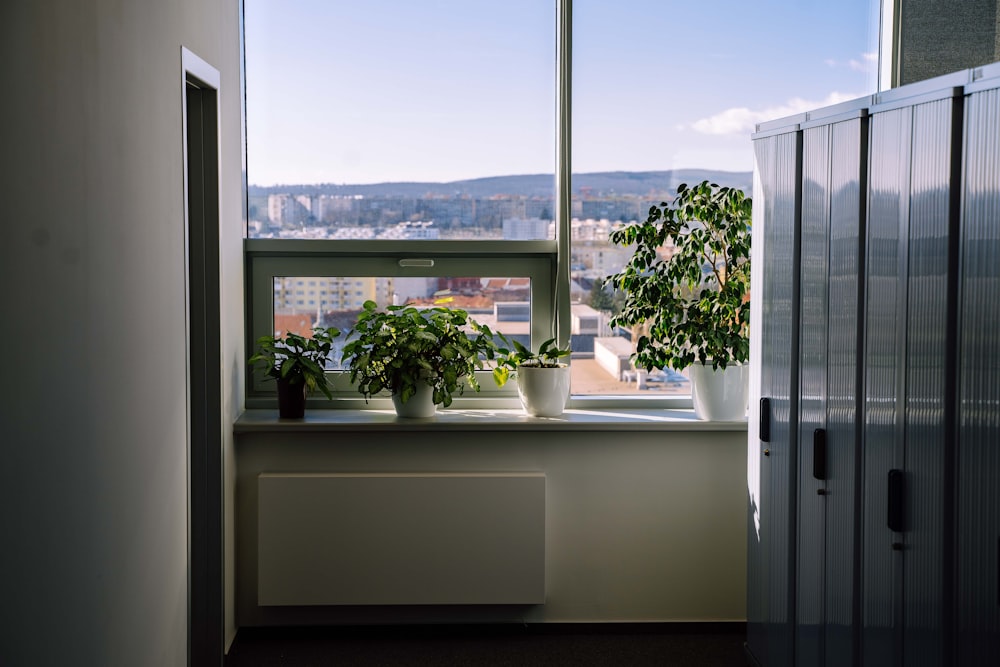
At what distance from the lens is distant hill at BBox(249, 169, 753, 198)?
12.5ft

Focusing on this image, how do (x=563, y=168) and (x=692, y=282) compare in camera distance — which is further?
(x=563, y=168)

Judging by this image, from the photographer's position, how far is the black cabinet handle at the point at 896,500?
225 cm

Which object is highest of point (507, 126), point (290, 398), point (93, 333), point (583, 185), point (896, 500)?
point (507, 126)

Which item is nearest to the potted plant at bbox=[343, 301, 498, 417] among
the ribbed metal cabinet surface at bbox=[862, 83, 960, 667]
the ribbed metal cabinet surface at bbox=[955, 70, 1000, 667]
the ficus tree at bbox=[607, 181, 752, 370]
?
the ficus tree at bbox=[607, 181, 752, 370]

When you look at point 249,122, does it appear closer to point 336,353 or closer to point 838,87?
point 336,353

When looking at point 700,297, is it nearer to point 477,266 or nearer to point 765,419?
point 765,419

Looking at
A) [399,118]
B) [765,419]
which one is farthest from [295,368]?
[765,419]

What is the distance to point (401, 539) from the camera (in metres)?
3.56

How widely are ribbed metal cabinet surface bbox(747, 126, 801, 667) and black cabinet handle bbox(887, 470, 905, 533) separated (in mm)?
581

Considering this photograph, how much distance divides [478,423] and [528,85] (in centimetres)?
133

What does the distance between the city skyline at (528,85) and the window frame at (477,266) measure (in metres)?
0.08

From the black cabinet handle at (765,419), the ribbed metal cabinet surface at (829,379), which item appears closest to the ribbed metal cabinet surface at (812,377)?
the ribbed metal cabinet surface at (829,379)

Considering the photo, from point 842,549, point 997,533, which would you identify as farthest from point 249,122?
point 997,533

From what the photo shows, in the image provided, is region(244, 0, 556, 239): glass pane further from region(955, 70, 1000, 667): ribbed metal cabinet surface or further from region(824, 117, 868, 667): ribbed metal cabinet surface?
region(955, 70, 1000, 667): ribbed metal cabinet surface
